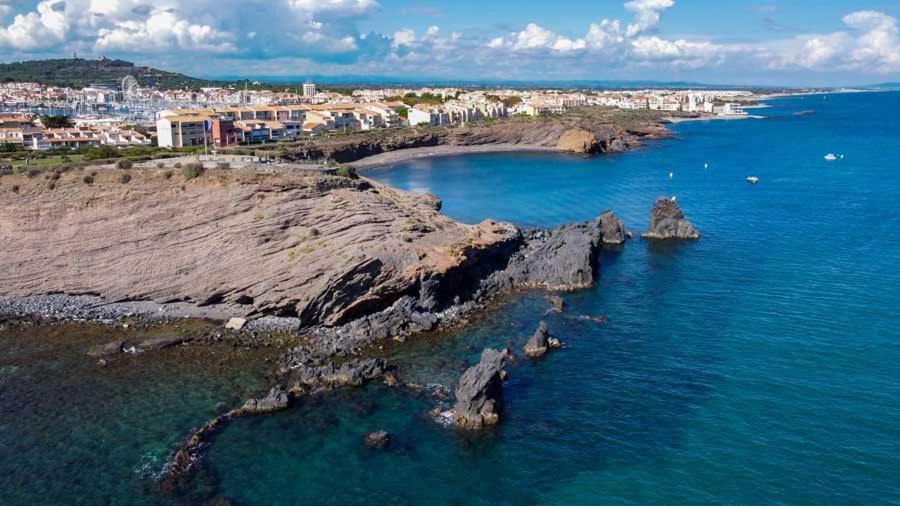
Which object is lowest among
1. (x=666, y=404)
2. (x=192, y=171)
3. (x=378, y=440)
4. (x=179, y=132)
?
(x=378, y=440)

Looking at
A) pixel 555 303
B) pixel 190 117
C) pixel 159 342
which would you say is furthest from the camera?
pixel 190 117

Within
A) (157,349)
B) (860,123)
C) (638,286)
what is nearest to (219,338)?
(157,349)

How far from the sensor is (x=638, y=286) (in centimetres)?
4684

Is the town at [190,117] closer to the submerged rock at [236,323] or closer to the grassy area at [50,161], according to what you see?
the grassy area at [50,161]

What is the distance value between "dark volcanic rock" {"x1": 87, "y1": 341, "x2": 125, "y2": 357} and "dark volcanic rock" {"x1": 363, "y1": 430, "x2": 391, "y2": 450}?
56.8 ft

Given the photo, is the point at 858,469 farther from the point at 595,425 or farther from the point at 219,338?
the point at 219,338

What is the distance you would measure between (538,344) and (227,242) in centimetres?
2132

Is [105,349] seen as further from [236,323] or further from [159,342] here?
[236,323]

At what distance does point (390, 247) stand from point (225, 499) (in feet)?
66.6

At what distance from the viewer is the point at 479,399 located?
2825 cm

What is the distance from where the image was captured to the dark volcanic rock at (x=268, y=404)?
29.6m

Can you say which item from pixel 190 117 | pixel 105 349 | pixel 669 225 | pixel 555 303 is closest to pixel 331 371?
pixel 105 349

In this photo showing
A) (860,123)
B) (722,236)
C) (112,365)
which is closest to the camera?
(112,365)

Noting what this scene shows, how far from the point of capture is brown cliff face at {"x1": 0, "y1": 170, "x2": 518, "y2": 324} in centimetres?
3962
